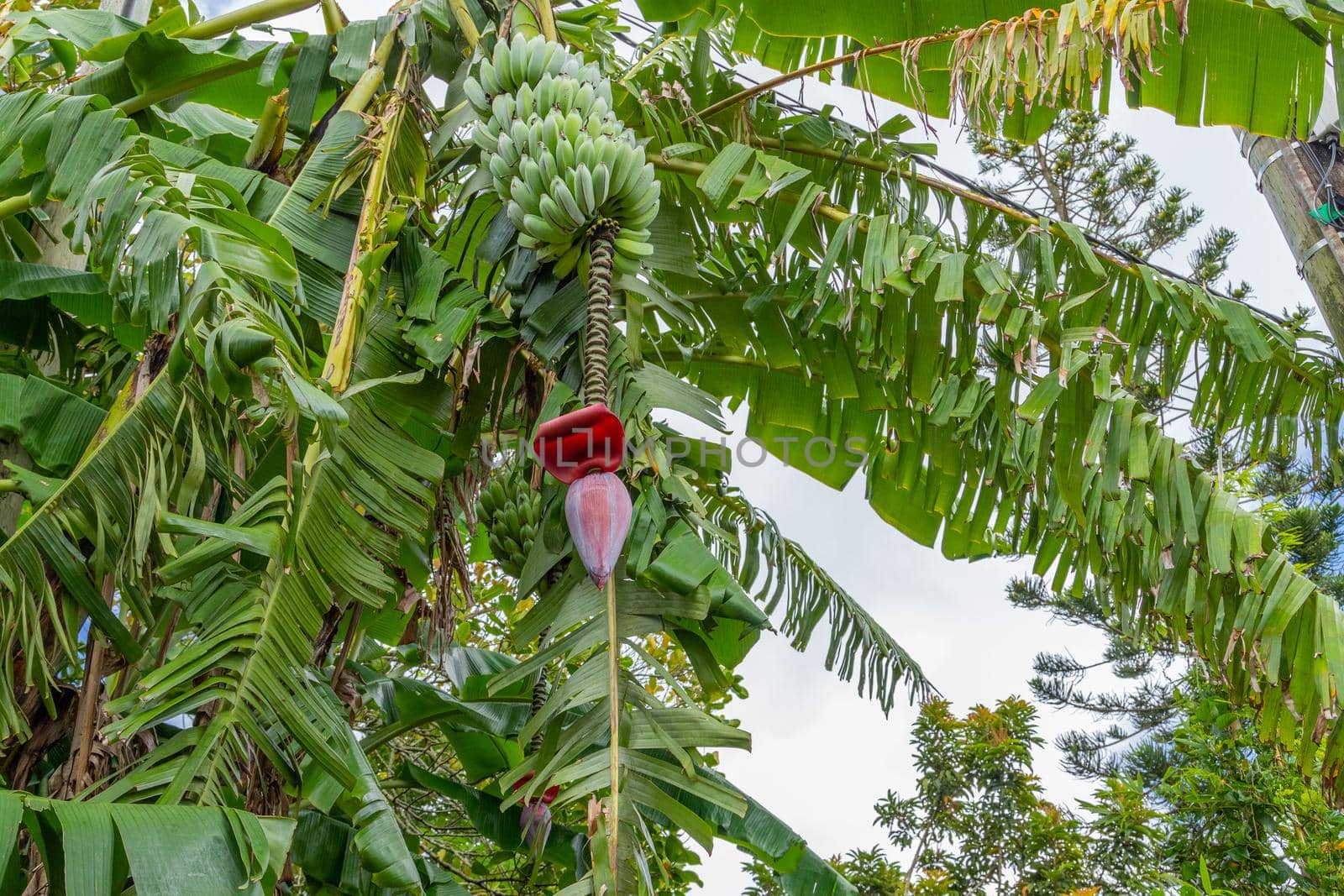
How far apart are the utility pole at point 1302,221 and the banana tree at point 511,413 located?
0.49 metres

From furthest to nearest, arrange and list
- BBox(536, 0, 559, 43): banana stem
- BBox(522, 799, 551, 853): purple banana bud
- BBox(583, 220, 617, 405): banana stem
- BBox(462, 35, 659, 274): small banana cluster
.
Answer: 1. BBox(536, 0, 559, 43): banana stem
2. BBox(522, 799, 551, 853): purple banana bud
3. BBox(462, 35, 659, 274): small banana cluster
4. BBox(583, 220, 617, 405): banana stem

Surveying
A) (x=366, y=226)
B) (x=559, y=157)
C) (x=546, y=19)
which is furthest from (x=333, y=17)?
(x=559, y=157)

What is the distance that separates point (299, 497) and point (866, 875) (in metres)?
3.78

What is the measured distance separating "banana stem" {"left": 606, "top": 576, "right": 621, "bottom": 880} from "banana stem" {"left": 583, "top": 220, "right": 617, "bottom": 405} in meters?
0.25

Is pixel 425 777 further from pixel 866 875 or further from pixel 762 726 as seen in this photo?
pixel 866 875

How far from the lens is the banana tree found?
50.1 inches

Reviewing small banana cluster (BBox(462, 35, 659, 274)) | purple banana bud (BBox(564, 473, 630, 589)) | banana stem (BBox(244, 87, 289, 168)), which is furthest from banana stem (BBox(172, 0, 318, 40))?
purple banana bud (BBox(564, 473, 630, 589))

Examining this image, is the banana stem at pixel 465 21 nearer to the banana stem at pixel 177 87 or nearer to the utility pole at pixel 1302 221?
the banana stem at pixel 177 87

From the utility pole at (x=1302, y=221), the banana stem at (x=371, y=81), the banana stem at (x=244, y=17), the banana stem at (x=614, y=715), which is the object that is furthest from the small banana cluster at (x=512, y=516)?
the utility pole at (x=1302, y=221)

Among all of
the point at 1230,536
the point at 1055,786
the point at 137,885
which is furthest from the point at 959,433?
the point at 1055,786

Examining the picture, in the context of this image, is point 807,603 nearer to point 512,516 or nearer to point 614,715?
point 512,516

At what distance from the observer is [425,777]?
7.38 ft

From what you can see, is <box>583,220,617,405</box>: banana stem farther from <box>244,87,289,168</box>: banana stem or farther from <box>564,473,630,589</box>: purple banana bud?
<box>244,87,289,168</box>: banana stem

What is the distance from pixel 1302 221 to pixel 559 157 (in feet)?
7.10
